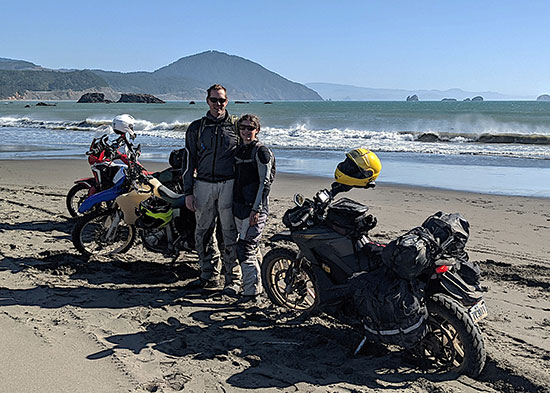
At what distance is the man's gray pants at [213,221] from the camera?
481 centimetres

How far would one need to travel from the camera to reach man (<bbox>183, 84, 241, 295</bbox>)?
4750mm

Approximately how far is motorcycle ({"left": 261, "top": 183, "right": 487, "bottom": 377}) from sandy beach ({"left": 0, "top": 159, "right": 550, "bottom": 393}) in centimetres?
18

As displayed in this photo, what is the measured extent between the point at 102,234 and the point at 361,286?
11.7ft

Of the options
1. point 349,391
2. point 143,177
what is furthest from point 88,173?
point 349,391

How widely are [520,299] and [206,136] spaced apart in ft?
10.6

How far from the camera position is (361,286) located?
140 inches

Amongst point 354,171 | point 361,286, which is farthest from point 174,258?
point 361,286

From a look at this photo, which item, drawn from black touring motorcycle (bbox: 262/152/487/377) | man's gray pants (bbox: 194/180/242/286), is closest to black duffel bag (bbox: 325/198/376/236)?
black touring motorcycle (bbox: 262/152/487/377)

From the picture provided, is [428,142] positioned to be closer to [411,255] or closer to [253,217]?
[253,217]

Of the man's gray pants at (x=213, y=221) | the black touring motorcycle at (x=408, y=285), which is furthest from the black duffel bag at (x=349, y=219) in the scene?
the man's gray pants at (x=213, y=221)

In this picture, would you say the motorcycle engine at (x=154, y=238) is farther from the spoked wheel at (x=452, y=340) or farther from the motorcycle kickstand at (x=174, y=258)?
the spoked wheel at (x=452, y=340)

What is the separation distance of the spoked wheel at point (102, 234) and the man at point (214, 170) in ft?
4.69

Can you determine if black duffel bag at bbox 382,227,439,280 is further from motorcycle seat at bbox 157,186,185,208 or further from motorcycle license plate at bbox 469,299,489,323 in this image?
motorcycle seat at bbox 157,186,185,208

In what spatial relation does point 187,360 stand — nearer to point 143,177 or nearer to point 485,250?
point 143,177
